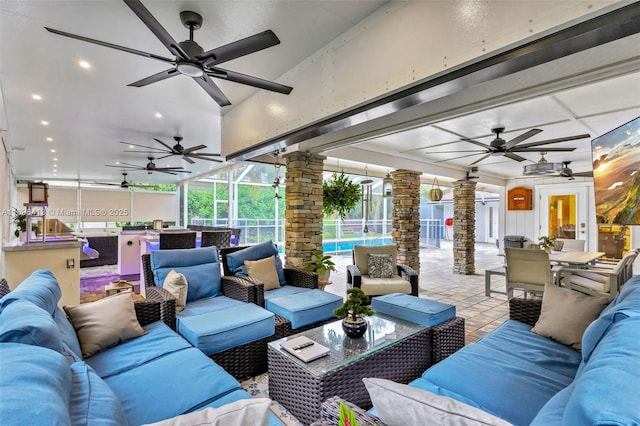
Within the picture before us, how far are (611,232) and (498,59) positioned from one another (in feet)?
26.5

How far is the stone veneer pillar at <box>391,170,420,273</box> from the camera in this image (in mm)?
5910

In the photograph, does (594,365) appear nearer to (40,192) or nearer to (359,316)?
(359,316)

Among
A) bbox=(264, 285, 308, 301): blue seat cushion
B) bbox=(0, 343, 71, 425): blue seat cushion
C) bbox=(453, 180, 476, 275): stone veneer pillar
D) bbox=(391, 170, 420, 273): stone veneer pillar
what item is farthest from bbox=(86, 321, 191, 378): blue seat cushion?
bbox=(453, 180, 476, 275): stone veneer pillar

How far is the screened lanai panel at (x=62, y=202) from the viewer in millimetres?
10648

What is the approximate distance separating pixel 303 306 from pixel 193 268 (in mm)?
1246

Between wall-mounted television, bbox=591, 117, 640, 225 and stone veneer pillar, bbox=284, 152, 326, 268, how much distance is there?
126 inches

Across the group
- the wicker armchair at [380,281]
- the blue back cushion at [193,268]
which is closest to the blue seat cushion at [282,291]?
the blue back cushion at [193,268]

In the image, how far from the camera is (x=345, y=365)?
1.82 metres

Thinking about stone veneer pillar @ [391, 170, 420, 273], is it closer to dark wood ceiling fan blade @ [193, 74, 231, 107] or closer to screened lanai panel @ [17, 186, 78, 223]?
dark wood ceiling fan blade @ [193, 74, 231, 107]

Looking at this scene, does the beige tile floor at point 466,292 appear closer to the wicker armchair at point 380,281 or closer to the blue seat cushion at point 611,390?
the wicker armchair at point 380,281

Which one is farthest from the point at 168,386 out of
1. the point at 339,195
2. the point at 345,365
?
the point at 339,195

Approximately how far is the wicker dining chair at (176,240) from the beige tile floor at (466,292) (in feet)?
8.49

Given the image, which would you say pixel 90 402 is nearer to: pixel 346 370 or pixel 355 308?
pixel 346 370

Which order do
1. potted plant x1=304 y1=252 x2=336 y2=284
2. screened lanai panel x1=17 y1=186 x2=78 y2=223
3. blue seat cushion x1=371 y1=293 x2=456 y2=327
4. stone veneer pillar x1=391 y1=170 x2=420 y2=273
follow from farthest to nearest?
screened lanai panel x1=17 y1=186 x2=78 y2=223, stone veneer pillar x1=391 y1=170 x2=420 y2=273, potted plant x1=304 y1=252 x2=336 y2=284, blue seat cushion x1=371 y1=293 x2=456 y2=327
